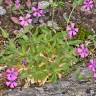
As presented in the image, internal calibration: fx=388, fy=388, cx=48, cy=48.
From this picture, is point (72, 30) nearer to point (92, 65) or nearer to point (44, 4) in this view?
point (92, 65)

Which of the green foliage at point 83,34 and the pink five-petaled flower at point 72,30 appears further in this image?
the green foliage at point 83,34

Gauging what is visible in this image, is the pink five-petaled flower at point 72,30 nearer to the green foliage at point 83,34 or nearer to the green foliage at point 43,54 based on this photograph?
the green foliage at point 43,54

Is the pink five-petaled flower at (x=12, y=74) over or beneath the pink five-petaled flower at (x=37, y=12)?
beneath

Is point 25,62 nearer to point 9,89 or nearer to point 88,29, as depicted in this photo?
point 9,89

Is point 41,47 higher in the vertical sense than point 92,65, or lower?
higher

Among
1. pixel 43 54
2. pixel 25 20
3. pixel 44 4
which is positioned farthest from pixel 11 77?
pixel 44 4

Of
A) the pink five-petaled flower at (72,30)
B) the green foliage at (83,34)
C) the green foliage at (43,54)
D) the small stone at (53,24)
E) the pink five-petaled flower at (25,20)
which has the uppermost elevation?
the pink five-petaled flower at (25,20)

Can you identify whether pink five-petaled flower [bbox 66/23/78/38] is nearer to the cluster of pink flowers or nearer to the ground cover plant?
the ground cover plant

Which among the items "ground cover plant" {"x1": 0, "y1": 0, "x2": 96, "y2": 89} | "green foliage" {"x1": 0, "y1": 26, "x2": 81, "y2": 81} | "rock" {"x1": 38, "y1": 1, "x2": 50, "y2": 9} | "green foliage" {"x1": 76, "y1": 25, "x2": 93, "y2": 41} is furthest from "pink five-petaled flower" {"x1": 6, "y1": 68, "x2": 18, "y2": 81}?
"rock" {"x1": 38, "y1": 1, "x2": 50, "y2": 9}

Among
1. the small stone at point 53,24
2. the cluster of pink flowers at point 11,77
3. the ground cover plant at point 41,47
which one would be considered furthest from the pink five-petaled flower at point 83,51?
the cluster of pink flowers at point 11,77
